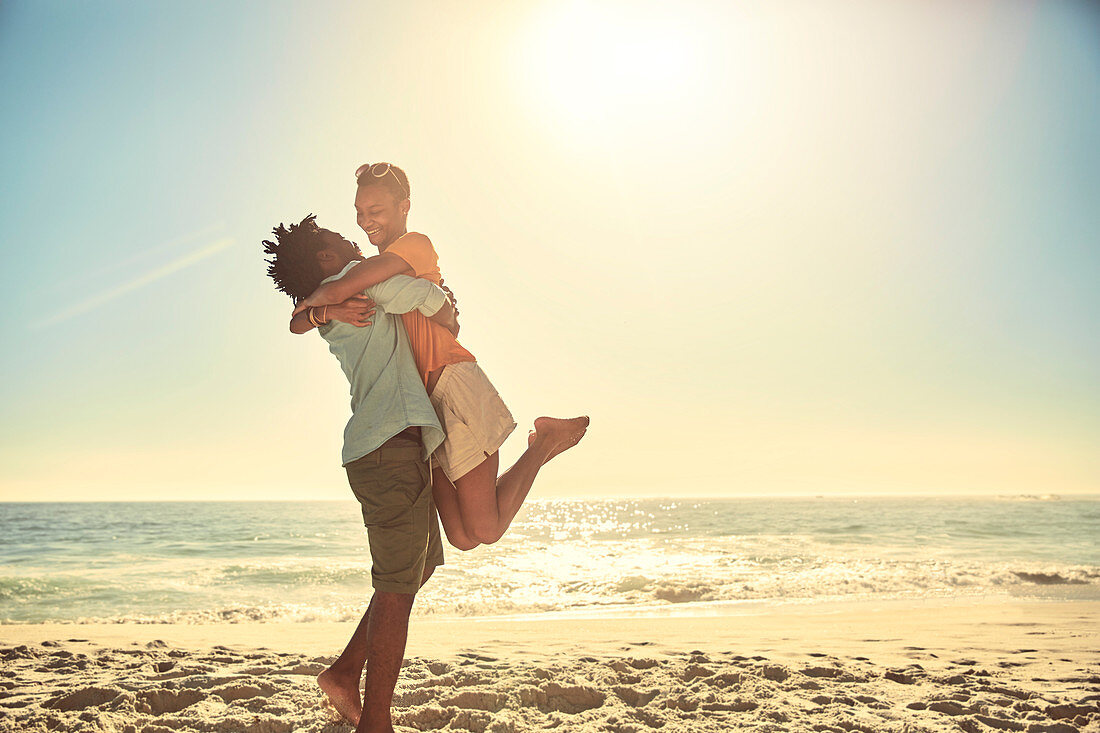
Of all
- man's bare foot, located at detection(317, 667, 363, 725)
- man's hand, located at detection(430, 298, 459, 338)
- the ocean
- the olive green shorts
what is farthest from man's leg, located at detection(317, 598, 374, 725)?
the ocean

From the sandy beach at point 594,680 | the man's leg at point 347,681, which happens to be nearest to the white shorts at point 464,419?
the man's leg at point 347,681

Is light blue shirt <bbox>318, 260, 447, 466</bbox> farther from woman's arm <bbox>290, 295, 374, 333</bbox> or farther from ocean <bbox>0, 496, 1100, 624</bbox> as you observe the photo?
Result: ocean <bbox>0, 496, 1100, 624</bbox>

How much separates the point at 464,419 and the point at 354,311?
49cm

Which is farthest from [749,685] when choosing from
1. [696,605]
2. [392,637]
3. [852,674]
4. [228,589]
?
[228,589]

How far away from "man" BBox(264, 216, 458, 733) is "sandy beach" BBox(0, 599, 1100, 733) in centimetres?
92

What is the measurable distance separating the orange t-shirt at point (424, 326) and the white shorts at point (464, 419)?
5 cm

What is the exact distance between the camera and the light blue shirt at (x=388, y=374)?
2227mm

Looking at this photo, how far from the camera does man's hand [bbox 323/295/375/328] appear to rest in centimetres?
225

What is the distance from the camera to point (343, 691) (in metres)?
2.50

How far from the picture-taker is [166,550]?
16672 millimetres

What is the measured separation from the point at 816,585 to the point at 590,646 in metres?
6.88

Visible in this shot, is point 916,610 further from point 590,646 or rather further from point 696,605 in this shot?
point 590,646

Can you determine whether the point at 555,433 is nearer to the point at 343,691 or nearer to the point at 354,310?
the point at 354,310

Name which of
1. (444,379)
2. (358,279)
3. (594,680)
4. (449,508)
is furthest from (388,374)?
(594,680)
